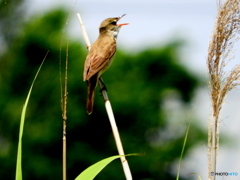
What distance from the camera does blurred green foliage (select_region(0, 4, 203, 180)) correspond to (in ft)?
53.8

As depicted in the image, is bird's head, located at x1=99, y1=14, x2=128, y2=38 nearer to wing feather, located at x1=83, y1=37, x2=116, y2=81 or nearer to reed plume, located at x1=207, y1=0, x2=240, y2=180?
wing feather, located at x1=83, y1=37, x2=116, y2=81

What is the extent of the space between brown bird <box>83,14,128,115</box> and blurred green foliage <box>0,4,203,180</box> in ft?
35.2

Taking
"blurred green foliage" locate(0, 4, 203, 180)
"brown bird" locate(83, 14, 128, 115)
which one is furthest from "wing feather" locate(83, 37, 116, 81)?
"blurred green foliage" locate(0, 4, 203, 180)

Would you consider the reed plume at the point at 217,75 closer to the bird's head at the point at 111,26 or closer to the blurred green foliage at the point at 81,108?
the bird's head at the point at 111,26

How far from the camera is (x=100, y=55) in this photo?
4.61m

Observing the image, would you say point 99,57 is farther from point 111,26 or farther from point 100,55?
point 111,26

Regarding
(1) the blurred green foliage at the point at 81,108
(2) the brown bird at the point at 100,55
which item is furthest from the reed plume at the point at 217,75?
(1) the blurred green foliage at the point at 81,108

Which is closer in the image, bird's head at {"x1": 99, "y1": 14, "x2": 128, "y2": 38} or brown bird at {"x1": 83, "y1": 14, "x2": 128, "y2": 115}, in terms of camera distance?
brown bird at {"x1": 83, "y1": 14, "x2": 128, "y2": 115}

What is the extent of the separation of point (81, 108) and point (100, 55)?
12708 millimetres

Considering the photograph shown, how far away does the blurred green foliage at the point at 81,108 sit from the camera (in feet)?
53.8

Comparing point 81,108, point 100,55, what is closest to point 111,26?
point 100,55

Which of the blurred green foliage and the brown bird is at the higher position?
the brown bird

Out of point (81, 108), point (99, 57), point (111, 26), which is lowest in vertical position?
point (81, 108)

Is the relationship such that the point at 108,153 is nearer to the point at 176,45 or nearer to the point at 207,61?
the point at 176,45
